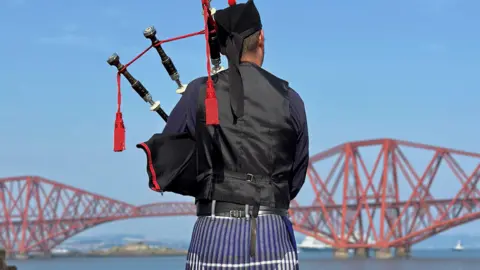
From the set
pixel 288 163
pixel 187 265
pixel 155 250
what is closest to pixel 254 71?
pixel 288 163

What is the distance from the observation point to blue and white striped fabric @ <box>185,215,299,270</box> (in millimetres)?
2838

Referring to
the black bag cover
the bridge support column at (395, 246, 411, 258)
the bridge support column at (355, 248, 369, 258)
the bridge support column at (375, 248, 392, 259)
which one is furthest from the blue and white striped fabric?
the bridge support column at (355, 248, 369, 258)

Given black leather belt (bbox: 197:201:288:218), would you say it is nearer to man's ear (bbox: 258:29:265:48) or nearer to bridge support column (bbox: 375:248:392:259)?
man's ear (bbox: 258:29:265:48)

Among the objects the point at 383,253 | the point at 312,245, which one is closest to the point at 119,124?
the point at 383,253

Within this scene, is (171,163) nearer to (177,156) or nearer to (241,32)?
(177,156)

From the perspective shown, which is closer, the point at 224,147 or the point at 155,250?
the point at 224,147

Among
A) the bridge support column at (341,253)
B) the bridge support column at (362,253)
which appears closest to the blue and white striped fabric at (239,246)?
the bridge support column at (341,253)

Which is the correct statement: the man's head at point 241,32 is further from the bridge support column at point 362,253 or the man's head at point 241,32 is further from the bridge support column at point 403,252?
the bridge support column at point 362,253

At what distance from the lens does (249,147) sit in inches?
112

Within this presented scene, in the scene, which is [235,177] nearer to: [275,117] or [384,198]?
[275,117]

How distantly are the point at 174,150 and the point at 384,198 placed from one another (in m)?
90.6

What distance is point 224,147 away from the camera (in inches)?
113

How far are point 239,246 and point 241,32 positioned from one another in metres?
0.80

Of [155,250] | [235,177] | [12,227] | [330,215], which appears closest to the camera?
[235,177]
